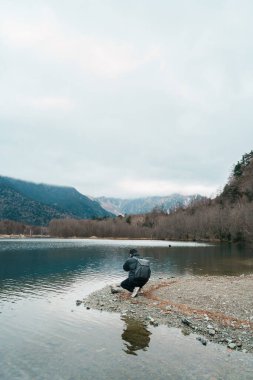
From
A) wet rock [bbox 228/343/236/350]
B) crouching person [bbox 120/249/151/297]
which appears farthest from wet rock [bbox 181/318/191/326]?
crouching person [bbox 120/249/151/297]

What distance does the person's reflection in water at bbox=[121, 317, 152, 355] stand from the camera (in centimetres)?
1866

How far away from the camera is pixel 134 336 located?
68.2 ft

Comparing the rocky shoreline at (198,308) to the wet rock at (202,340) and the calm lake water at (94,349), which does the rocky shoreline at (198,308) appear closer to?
the wet rock at (202,340)

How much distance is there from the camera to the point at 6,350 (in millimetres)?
18031

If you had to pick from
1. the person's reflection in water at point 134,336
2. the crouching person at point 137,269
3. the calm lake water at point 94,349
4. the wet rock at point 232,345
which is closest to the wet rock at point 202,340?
the calm lake water at point 94,349

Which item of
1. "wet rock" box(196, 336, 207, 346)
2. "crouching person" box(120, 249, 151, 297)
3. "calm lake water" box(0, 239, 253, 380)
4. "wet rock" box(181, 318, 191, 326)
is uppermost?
"crouching person" box(120, 249, 151, 297)

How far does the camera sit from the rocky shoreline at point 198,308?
67.7ft

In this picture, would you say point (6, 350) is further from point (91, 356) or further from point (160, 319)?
point (160, 319)

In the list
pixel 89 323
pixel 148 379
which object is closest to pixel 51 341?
pixel 89 323

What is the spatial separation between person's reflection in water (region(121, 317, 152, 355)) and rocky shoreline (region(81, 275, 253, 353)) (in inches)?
34.8

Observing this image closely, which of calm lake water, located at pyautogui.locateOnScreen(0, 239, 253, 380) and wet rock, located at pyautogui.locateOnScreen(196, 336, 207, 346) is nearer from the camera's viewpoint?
calm lake water, located at pyautogui.locateOnScreen(0, 239, 253, 380)

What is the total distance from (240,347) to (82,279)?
96.6 ft

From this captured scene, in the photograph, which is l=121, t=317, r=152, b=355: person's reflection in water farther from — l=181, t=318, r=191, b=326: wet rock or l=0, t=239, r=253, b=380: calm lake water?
l=181, t=318, r=191, b=326: wet rock

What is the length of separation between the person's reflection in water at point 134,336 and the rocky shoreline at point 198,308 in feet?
2.90
